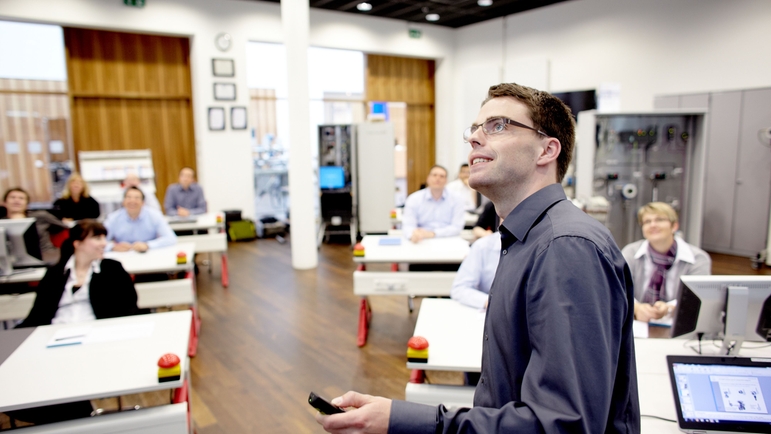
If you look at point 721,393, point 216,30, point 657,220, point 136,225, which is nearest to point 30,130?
point 216,30

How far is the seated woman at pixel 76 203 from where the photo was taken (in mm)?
5980

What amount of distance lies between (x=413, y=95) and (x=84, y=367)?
9.22 m

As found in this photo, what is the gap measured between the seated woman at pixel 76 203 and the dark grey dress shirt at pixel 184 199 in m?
0.93

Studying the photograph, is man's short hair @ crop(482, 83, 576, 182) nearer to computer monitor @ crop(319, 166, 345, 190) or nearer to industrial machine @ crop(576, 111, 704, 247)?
industrial machine @ crop(576, 111, 704, 247)

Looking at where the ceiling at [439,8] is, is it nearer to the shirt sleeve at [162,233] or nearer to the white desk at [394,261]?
the shirt sleeve at [162,233]

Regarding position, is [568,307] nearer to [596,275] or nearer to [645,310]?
[596,275]

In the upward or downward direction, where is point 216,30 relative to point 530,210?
upward

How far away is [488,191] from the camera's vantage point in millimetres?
1188

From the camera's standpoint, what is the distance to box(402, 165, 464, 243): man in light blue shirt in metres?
4.96

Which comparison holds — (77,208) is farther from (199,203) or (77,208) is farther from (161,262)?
(161,262)

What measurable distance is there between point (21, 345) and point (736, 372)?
3021mm

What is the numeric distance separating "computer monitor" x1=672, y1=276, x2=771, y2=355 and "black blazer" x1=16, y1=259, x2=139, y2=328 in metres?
2.91

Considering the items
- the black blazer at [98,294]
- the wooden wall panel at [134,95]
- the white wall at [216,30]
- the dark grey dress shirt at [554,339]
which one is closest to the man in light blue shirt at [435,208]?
the black blazer at [98,294]

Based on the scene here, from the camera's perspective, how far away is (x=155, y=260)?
4066 mm
